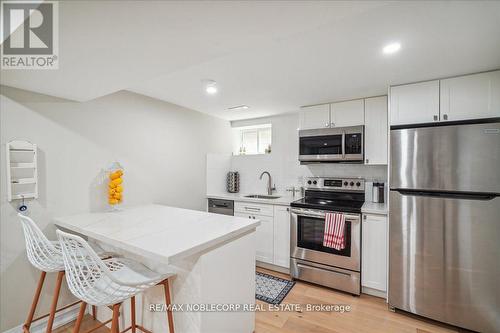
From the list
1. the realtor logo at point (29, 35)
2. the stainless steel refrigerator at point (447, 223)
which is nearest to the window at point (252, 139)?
the stainless steel refrigerator at point (447, 223)

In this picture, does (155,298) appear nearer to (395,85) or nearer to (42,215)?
(42,215)

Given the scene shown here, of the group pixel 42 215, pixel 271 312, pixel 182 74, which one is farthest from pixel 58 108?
pixel 271 312

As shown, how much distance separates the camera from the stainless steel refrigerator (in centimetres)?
185

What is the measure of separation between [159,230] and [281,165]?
241 cm

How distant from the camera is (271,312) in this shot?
86.4 inches

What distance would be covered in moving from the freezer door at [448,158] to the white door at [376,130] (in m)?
0.45

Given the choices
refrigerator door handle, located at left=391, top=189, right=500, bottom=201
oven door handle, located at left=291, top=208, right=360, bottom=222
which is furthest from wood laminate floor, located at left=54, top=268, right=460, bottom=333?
refrigerator door handle, located at left=391, top=189, right=500, bottom=201

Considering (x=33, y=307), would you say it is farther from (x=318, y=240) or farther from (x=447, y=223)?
(x=447, y=223)

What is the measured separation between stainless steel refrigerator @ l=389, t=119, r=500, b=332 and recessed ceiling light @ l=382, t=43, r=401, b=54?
841mm

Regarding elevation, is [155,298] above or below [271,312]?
above

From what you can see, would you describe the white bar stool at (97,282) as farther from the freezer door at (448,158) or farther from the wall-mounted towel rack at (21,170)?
the freezer door at (448,158)

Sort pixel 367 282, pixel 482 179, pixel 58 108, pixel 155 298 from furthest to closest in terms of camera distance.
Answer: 1. pixel 367 282
2. pixel 58 108
3. pixel 482 179
4. pixel 155 298

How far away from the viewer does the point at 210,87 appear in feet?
7.80

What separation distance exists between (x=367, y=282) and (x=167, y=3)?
2.94 metres
